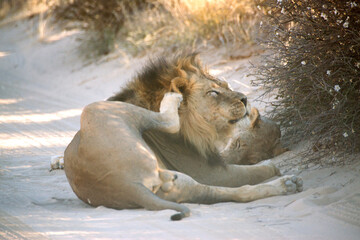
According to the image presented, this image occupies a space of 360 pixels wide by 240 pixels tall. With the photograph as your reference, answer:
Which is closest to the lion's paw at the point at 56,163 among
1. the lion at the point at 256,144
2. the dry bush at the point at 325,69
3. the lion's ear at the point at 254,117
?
the lion at the point at 256,144

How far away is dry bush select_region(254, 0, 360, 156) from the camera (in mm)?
3785

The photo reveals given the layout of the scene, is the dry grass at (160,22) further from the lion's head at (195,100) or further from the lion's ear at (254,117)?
the lion's head at (195,100)

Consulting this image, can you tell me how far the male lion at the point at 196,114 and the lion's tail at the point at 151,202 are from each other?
0.74 meters

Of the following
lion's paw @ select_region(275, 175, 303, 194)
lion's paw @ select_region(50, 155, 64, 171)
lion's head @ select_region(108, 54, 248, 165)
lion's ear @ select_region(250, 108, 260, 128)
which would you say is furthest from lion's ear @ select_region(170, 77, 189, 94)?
lion's paw @ select_region(50, 155, 64, 171)

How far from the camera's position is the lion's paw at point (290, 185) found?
3.47m

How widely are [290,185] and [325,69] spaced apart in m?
1.06

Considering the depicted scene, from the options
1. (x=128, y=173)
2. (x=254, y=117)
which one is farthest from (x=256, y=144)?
(x=128, y=173)

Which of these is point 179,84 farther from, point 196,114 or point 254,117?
point 254,117

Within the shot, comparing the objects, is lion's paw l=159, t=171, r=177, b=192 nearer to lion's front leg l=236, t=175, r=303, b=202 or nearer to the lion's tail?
the lion's tail

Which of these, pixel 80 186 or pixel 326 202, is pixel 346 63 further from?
pixel 80 186

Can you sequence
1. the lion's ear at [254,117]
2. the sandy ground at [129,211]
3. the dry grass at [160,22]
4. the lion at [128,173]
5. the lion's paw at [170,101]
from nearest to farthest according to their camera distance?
the sandy ground at [129,211], the lion at [128,173], the lion's paw at [170,101], the lion's ear at [254,117], the dry grass at [160,22]

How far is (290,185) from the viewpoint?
3475 mm

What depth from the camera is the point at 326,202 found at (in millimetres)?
3107

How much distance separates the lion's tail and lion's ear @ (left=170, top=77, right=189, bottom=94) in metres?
1.01
